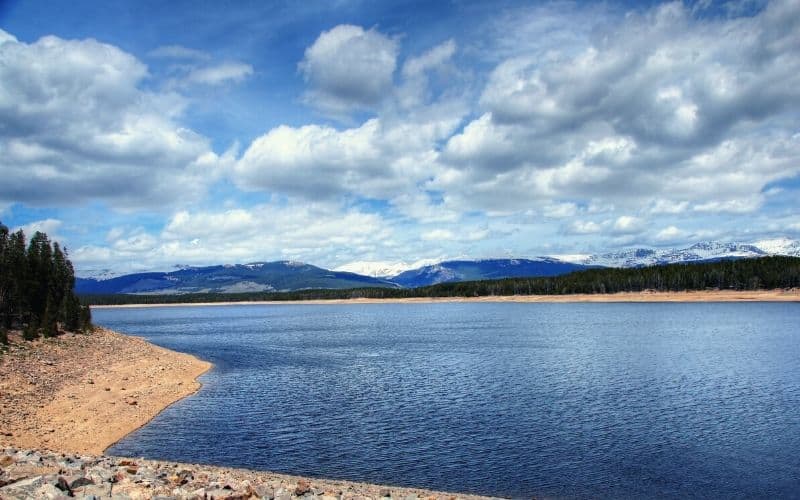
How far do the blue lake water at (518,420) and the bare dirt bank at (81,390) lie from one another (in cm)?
210

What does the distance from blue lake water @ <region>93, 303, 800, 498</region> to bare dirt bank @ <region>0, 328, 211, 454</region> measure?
2.10m

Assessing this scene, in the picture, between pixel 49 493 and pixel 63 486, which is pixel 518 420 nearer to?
pixel 63 486

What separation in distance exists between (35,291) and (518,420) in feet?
214

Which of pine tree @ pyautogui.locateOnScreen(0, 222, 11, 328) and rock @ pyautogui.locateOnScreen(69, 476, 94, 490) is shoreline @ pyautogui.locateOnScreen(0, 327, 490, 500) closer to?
rock @ pyautogui.locateOnScreen(69, 476, 94, 490)

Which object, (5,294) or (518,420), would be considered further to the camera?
(5,294)

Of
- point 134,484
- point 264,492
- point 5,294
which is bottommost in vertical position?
point 264,492

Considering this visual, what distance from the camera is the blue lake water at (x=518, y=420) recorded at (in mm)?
22469

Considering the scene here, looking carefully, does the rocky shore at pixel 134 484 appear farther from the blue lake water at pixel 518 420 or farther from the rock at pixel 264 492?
the blue lake water at pixel 518 420

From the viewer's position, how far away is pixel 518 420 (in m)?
30.9

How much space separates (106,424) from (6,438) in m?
5.77

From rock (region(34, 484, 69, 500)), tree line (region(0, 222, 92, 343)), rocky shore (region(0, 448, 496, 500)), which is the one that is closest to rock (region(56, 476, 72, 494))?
rocky shore (region(0, 448, 496, 500))

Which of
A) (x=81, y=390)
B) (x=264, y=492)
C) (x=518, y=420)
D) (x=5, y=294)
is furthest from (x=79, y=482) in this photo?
(x=5, y=294)

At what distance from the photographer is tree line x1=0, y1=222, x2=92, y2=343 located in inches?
2367

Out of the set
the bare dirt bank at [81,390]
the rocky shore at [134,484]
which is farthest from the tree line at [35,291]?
the rocky shore at [134,484]
